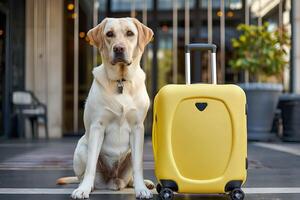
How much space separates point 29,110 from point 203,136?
24.5ft

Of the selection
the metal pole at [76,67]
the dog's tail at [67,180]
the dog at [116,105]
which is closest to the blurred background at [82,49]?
the metal pole at [76,67]

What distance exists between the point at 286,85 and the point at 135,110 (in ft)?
26.3

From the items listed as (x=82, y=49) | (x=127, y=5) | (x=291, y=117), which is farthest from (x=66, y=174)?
(x=127, y=5)

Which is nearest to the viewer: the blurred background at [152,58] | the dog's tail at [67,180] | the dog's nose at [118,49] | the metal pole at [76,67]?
the dog's nose at [118,49]

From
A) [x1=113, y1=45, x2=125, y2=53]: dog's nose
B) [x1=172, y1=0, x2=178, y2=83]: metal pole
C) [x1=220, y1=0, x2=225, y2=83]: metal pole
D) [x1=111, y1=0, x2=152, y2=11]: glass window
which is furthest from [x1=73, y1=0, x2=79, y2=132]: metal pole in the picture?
[x1=113, y1=45, x2=125, y2=53]: dog's nose

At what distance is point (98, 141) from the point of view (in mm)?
3094

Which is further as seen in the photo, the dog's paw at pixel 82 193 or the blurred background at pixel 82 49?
the blurred background at pixel 82 49

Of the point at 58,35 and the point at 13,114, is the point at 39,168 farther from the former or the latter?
the point at 58,35

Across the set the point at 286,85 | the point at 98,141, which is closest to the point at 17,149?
the point at 98,141

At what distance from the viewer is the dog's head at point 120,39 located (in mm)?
2975

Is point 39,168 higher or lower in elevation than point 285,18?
lower

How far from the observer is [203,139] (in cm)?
278

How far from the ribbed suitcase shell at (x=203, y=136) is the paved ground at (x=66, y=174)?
30 centimetres

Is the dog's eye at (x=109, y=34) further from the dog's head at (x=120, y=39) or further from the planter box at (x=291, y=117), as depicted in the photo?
the planter box at (x=291, y=117)
